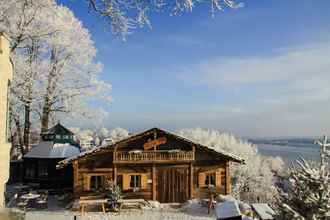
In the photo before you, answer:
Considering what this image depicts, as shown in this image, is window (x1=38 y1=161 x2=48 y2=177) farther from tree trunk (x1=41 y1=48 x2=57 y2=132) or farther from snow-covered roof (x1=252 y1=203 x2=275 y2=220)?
snow-covered roof (x1=252 y1=203 x2=275 y2=220)

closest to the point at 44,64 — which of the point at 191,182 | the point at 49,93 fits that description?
the point at 49,93

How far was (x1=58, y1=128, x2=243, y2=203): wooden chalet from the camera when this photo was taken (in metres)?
23.8

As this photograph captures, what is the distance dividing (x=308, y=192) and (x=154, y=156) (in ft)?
53.6

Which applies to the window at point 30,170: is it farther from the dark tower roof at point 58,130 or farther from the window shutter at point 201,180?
the window shutter at point 201,180

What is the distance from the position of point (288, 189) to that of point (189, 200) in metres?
15.9

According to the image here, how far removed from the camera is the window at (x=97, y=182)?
23828 millimetres

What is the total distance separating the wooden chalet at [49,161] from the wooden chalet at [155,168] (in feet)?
12.2

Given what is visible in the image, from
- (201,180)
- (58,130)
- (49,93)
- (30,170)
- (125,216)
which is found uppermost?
(49,93)

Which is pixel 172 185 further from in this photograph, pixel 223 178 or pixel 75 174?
pixel 75 174

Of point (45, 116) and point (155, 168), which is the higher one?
point (45, 116)

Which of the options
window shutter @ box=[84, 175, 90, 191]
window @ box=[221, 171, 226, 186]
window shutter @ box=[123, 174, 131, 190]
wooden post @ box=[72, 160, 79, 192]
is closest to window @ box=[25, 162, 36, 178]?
wooden post @ box=[72, 160, 79, 192]

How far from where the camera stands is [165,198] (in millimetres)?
24250

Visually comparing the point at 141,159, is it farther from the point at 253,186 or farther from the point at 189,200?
the point at 253,186

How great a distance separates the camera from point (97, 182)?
2392 cm
